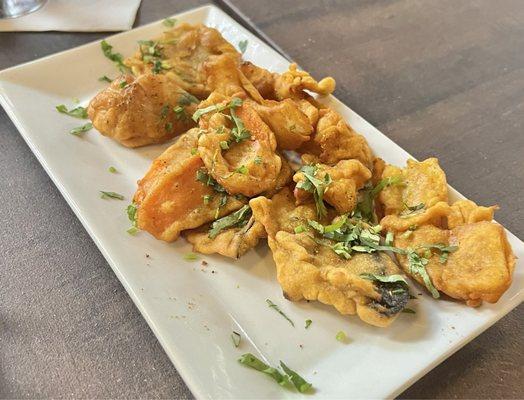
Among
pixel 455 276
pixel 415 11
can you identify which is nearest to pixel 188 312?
pixel 455 276

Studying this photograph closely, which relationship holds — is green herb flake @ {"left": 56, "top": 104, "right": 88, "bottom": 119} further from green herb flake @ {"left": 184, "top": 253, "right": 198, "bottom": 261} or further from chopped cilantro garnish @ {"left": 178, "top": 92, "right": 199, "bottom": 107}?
green herb flake @ {"left": 184, "top": 253, "right": 198, "bottom": 261}

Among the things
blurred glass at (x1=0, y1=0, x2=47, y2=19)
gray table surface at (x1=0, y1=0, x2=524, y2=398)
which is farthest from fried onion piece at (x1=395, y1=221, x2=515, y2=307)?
blurred glass at (x1=0, y1=0, x2=47, y2=19)

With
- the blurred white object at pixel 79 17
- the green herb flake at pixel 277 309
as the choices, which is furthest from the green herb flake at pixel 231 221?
the blurred white object at pixel 79 17

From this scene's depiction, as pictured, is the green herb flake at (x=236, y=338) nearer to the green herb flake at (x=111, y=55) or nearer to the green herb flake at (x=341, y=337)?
the green herb flake at (x=341, y=337)

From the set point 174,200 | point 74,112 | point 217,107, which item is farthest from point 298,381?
point 74,112

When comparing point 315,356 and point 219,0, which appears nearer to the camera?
point 315,356

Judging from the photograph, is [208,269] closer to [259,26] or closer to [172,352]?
[172,352]
